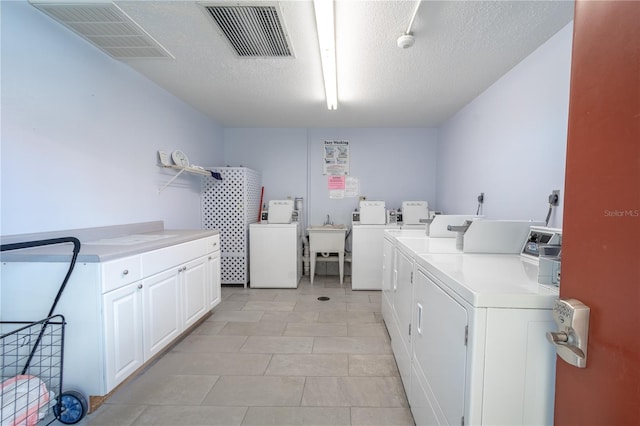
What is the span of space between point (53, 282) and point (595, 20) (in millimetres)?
2463

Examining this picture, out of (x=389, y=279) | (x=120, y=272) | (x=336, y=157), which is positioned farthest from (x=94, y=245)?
(x=336, y=157)

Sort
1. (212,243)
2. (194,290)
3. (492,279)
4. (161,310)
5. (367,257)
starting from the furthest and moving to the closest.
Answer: (367,257)
(212,243)
(194,290)
(161,310)
(492,279)

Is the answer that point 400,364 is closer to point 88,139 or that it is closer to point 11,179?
point 11,179

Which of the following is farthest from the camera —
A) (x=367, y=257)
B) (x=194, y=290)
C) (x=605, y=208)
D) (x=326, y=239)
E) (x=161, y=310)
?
(x=326, y=239)

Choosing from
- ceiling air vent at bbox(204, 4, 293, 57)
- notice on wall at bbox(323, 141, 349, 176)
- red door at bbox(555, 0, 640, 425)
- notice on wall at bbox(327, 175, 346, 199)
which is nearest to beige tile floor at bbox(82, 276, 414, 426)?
red door at bbox(555, 0, 640, 425)

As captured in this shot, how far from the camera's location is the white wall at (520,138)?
183 centimetres

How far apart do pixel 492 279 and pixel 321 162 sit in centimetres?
359

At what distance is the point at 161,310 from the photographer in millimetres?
2004

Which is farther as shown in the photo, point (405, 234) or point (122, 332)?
point (405, 234)

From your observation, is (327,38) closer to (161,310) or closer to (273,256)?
(161,310)

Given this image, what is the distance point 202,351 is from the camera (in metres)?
2.22

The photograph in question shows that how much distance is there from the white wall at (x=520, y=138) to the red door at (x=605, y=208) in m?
1.49

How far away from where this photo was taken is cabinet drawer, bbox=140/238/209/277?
1.86 meters

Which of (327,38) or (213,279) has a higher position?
(327,38)
